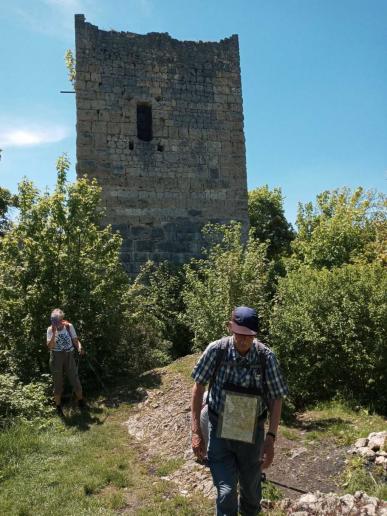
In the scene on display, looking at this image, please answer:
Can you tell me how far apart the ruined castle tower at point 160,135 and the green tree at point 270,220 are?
1105cm

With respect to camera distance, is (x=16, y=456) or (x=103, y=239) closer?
(x=16, y=456)

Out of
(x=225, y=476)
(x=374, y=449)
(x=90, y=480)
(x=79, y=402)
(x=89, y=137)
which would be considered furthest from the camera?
(x=89, y=137)

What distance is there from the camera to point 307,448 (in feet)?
20.1

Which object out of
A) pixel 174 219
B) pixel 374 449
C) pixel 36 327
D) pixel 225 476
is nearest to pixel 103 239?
pixel 36 327

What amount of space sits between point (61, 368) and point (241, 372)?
178 inches

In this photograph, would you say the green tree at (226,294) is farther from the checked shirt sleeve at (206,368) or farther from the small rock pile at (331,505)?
the checked shirt sleeve at (206,368)

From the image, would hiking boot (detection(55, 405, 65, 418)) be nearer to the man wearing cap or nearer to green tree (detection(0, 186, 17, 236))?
the man wearing cap

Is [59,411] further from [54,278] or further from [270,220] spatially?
[270,220]

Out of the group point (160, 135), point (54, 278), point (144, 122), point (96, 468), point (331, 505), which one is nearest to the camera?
point (331, 505)

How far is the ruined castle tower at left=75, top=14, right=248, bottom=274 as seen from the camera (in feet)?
42.8

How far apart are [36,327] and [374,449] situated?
552 cm

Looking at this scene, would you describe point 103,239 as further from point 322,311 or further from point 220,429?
point 220,429

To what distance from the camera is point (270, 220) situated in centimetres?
2577

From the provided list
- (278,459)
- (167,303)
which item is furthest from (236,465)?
(167,303)
